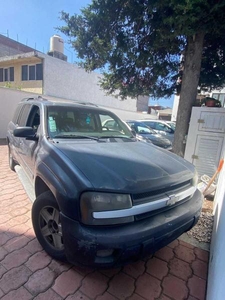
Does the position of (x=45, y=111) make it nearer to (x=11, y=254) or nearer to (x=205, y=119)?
(x=11, y=254)

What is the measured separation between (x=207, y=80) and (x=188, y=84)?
1160 millimetres

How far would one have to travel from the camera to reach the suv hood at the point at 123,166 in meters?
1.59

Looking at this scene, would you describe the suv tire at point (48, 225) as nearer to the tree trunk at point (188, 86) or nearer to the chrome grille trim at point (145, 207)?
the chrome grille trim at point (145, 207)

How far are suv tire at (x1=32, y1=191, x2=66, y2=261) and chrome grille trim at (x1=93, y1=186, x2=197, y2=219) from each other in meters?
0.63

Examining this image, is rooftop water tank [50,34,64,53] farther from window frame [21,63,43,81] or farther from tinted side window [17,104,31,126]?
tinted side window [17,104,31,126]

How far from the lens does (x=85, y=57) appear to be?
17.5 ft

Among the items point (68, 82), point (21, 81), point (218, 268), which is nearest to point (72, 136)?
point (218, 268)

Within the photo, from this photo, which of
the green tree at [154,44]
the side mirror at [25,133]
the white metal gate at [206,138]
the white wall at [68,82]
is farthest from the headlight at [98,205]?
the white wall at [68,82]

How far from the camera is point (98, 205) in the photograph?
1.50 m

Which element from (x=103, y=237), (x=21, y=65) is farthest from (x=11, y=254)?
(x=21, y=65)

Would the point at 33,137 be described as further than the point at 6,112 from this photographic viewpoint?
No

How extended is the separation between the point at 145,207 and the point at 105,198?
1.23 feet

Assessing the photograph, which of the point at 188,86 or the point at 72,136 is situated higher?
the point at 188,86

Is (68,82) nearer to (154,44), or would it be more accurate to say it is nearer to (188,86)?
(154,44)
